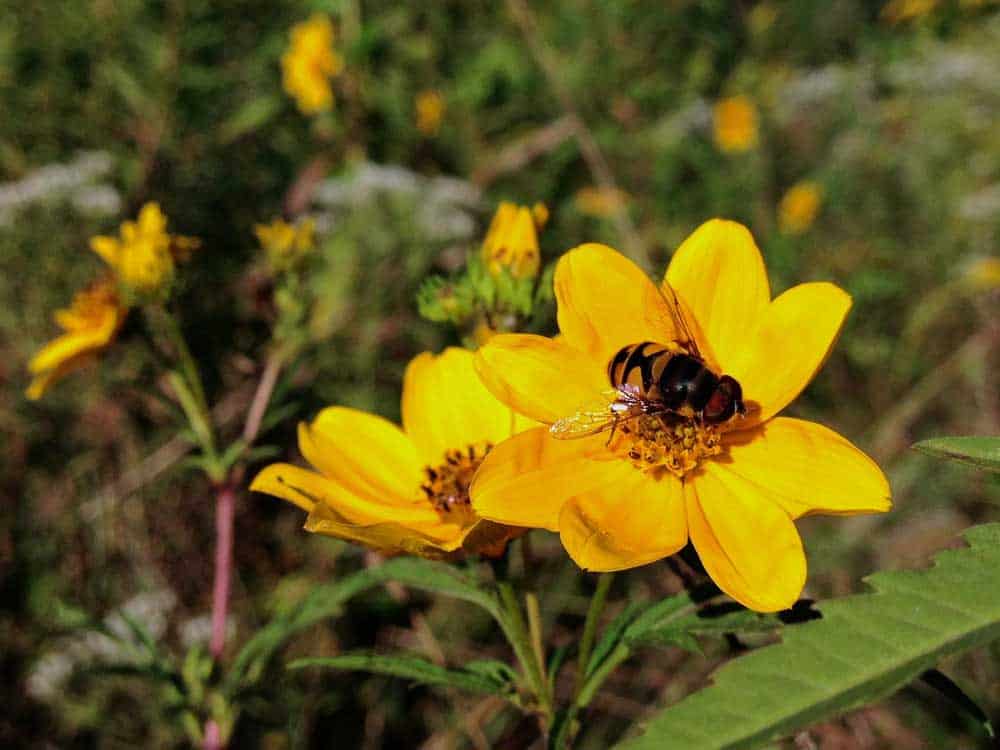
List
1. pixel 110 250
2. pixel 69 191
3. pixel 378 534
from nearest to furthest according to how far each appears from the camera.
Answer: pixel 378 534, pixel 110 250, pixel 69 191

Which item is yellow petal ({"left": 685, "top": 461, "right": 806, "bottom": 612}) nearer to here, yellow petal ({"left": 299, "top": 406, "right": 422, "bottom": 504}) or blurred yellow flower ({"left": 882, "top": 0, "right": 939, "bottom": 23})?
yellow petal ({"left": 299, "top": 406, "right": 422, "bottom": 504})

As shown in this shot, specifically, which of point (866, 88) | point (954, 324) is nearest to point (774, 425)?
point (954, 324)

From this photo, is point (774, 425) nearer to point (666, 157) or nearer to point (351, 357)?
point (351, 357)

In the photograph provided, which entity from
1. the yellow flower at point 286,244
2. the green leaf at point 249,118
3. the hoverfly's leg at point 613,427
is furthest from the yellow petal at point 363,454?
the green leaf at point 249,118

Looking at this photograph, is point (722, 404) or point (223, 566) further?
point (223, 566)

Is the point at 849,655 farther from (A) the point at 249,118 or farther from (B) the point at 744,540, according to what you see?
(A) the point at 249,118

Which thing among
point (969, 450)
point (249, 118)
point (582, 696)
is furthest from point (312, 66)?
point (969, 450)
